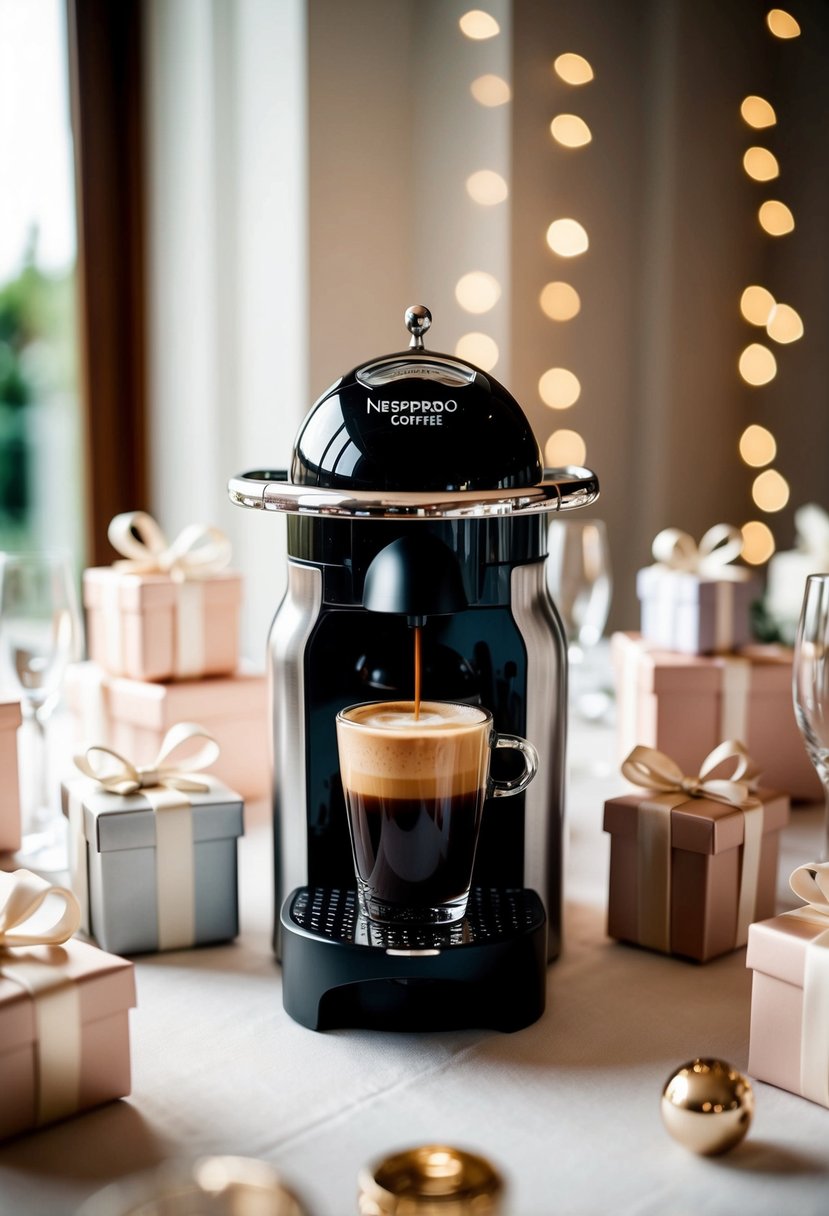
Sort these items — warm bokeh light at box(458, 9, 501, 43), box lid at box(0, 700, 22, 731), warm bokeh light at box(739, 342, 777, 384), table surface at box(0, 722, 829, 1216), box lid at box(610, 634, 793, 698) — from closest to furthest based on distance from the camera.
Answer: table surface at box(0, 722, 829, 1216) → box lid at box(0, 700, 22, 731) → box lid at box(610, 634, 793, 698) → warm bokeh light at box(458, 9, 501, 43) → warm bokeh light at box(739, 342, 777, 384)

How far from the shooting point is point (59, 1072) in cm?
60

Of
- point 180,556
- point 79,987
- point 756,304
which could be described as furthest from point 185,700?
point 756,304

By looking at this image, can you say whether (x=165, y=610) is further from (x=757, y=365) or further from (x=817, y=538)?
(x=757, y=365)

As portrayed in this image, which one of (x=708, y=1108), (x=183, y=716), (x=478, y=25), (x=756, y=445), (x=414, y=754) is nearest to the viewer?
(x=708, y=1108)

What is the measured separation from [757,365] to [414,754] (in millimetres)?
1320

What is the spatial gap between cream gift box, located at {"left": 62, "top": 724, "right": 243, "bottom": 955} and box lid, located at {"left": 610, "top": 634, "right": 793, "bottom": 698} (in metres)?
0.43

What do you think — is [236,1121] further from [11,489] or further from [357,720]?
[11,489]

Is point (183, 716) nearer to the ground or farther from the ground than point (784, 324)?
nearer to the ground

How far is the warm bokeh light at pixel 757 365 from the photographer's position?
71.3 inches

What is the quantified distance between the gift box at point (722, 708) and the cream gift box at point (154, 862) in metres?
0.43

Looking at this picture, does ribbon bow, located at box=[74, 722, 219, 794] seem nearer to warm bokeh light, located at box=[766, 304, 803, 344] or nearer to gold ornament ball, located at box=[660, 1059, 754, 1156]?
gold ornament ball, located at box=[660, 1059, 754, 1156]

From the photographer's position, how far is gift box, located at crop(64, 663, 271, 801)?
43.8 inches

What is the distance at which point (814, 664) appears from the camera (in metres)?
0.79

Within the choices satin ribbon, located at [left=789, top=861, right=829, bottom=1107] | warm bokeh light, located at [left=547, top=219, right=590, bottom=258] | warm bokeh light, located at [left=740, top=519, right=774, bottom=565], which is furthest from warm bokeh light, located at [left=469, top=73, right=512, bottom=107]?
satin ribbon, located at [left=789, top=861, right=829, bottom=1107]
